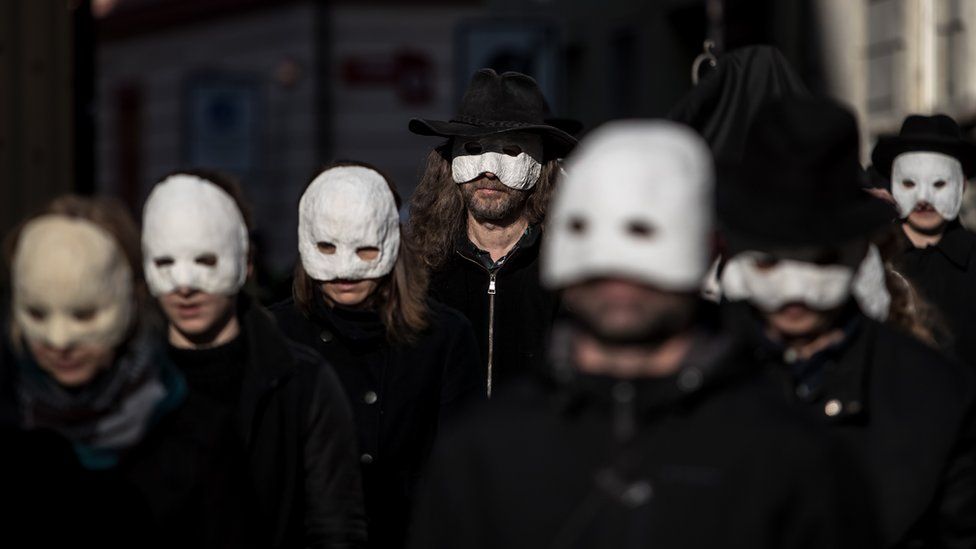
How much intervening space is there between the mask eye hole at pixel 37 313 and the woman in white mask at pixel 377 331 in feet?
6.95

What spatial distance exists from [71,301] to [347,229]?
2154 millimetres

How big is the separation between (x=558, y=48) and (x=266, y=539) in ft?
59.5

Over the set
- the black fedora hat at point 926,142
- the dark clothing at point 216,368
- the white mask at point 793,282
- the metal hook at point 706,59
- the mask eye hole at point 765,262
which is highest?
the metal hook at point 706,59

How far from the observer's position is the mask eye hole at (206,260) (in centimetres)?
622

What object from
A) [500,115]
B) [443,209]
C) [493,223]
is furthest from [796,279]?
[500,115]

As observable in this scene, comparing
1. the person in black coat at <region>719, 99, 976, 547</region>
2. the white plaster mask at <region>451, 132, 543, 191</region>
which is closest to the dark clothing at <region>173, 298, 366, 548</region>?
the person in black coat at <region>719, 99, 976, 547</region>

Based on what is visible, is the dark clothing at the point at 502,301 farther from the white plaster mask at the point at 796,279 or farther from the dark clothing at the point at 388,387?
the white plaster mask at the point at 796,279

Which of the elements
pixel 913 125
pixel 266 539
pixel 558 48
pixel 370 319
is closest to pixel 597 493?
pixel 266 539

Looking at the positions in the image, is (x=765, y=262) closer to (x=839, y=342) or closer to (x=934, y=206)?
(x=839, y=342)

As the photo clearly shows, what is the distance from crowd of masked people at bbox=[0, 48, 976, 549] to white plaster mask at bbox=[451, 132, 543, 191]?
3.76ft

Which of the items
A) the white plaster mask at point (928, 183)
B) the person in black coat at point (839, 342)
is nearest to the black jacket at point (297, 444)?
the person in black coat at point (839, 342)

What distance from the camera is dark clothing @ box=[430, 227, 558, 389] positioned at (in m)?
8.52

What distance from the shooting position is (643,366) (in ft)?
15.0

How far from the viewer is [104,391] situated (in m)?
5.26
